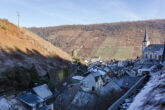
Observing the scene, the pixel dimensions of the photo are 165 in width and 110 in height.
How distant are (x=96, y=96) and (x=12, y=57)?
40.7ft

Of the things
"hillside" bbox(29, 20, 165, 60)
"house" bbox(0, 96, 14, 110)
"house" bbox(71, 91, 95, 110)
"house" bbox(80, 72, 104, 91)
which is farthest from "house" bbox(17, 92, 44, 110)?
"hillside" bbox(29, 20, 165, 60)

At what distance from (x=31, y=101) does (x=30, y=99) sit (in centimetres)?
23

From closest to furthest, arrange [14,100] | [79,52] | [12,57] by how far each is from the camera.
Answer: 1. [14,100]
2. [12,57]
3. [79,52]

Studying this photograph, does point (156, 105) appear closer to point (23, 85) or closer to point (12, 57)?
point (23, 85)

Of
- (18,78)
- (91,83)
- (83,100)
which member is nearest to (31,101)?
(18,78)

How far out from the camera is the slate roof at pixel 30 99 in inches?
444

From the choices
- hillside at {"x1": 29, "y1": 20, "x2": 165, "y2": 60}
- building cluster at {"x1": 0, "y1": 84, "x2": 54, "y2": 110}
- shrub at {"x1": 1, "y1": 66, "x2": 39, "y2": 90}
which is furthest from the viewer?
hillside at {"x1": 29, "y1": 20, "x2": 165, "y2": 60}

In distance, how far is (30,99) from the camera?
1173 centimetres

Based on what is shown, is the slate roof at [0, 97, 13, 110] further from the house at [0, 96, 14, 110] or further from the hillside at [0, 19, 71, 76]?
the hillside at [0, 19, 71, 76]

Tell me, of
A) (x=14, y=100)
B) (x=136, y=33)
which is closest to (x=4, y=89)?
(x=14, y=100)

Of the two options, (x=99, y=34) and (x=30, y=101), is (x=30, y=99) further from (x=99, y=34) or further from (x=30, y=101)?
(x=99, y=34)

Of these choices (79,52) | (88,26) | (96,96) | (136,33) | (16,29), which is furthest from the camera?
(88,26)

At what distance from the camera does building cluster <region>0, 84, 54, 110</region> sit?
32.9 feet

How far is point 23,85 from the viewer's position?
1382cm
